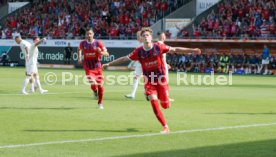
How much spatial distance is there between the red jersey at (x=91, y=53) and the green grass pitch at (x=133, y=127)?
1.16 m

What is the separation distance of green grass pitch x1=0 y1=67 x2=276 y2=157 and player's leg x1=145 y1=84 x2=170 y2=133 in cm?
24

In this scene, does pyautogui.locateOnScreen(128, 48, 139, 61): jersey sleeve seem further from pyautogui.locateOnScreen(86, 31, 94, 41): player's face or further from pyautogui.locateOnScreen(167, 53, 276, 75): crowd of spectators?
pyautogui.locateOnScreen(167, 53, 276, 75): crowd of spectators

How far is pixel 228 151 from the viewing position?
9.94 m

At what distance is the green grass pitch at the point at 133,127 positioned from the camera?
10031mm

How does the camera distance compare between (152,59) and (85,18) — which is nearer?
(152,59)

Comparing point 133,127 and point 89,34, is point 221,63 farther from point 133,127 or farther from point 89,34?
point 133,127

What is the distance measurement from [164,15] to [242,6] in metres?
7.16

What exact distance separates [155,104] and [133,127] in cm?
95

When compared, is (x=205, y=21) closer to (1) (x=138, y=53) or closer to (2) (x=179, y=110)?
(2) (x=179, y=110)

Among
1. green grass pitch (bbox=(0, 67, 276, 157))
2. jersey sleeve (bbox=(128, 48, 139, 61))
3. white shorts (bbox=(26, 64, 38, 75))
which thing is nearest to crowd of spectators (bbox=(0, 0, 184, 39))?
white shorts (bbox=(26, 64, 38, 75))

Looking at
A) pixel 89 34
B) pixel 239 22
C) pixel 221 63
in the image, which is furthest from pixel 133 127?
pixel 239 22

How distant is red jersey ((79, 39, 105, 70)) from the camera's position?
18328mm

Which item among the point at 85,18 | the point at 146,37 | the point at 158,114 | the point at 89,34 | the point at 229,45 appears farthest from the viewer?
the point at 85,18

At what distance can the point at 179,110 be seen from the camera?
17047mm
